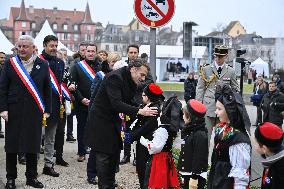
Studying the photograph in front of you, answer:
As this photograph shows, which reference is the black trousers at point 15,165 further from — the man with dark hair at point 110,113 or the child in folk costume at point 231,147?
the child in folk costume at point 231,147

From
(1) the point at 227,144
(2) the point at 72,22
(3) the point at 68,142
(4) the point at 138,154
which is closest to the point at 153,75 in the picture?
(4) the point at 138,154

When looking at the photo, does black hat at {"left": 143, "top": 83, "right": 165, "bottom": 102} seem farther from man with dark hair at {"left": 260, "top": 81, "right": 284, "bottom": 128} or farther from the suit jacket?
man with dark hair at {"left": 260, "top": 81, "right": 284, "bottom": 128}

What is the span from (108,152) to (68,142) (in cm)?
534

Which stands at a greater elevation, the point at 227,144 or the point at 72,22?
the point at 72,22

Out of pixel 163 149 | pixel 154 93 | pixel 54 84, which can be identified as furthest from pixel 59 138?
pixel 154 93

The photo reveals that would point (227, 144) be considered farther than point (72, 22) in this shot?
No

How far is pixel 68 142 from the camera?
37.4ft

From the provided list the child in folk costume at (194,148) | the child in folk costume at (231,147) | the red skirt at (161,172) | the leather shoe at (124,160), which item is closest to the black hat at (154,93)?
the child in folk costume at (194,148)

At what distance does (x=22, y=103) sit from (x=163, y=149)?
212 cm

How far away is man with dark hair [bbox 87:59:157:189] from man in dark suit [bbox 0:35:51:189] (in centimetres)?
113

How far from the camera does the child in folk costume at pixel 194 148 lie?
581cm

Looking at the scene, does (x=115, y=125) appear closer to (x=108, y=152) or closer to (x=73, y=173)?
(x=108, y=152)

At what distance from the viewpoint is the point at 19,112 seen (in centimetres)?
696

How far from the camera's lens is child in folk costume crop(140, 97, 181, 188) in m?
6.07
